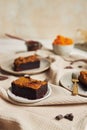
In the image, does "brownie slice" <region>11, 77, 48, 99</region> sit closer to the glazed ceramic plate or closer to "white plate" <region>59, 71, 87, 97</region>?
"white plate" <region>59, 71, 87, 97</region>

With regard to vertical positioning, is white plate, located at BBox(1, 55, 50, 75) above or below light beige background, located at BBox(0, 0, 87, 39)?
below

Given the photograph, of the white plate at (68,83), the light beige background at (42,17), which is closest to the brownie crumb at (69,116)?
the white plate at (68,83)

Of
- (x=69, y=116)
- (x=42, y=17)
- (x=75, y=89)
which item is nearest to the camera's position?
(x=69, y=116)


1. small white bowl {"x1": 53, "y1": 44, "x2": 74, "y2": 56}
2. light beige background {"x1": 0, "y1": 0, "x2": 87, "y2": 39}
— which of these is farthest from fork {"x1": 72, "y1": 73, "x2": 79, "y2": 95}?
light beige background {"x1": 0, "y1": 0, "x2": 87, "y2": 39}

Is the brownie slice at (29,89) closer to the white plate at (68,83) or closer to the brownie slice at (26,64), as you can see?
the white plate at (68,83)

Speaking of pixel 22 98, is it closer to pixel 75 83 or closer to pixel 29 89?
pixel 29 89

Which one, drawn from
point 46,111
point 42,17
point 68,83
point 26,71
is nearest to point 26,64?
point 26,71

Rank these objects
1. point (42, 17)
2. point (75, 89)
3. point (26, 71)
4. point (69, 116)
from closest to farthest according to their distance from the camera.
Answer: point (69, 116), point (75, 89), point (26, 71), point (42, 17)
